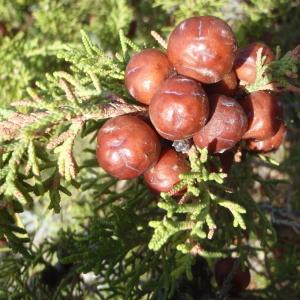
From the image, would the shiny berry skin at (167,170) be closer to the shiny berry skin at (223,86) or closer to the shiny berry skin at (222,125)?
the shiny berry skin at (222,125)

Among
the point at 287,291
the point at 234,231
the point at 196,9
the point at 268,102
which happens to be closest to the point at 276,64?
the point at 268,102

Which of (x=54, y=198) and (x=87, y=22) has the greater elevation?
(x=54, y=198)

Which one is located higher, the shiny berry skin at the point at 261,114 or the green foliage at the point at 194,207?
the shiny berry skin at the point at 261,114

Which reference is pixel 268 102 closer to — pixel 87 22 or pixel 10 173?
pixel 10 173

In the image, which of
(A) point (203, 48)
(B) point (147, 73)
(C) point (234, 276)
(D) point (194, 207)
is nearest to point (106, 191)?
(C) point (234, 276)

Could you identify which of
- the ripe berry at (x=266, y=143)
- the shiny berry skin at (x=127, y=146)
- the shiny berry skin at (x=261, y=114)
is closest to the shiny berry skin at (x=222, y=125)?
the shiny berry skin at (x=261, y=114)

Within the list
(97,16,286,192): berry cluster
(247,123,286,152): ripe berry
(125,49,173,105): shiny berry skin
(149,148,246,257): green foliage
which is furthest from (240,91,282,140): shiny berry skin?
(125,49,173,105): shiny berry skin
